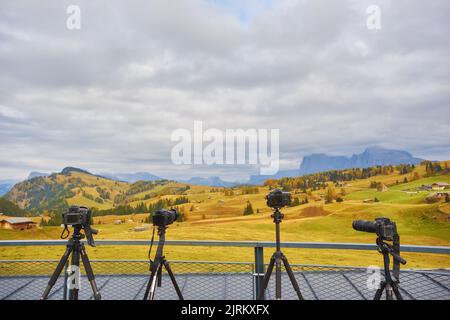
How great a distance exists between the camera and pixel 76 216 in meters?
2.61

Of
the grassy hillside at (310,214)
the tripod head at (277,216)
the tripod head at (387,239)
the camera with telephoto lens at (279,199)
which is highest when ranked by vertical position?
the camera with telephoto lens at (279,199)

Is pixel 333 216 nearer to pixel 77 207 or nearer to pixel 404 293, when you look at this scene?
pixel 404 293

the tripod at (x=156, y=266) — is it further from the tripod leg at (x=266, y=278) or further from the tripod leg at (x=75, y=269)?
the tripod leg at (x=266, y=278)

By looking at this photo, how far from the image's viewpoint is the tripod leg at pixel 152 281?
2.56m

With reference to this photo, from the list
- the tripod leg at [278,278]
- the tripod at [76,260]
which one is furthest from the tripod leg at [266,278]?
the tripod at [76,260]

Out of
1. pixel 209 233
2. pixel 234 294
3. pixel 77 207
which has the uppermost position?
pixel 77 207

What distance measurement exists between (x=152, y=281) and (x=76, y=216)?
2.75ft

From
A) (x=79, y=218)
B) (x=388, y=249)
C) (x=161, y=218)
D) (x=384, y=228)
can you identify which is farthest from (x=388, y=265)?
(x=79, y=218)

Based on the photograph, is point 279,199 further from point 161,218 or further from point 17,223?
point 17,223
